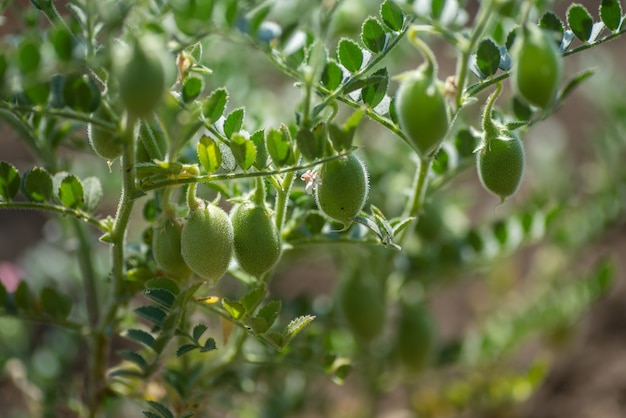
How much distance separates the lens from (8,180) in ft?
2.99

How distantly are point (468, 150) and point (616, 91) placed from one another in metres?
1.29

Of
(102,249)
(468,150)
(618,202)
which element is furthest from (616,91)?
(102,249)

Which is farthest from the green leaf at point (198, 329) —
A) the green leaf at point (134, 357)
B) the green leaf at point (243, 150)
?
the green leaf at point (243, 150)

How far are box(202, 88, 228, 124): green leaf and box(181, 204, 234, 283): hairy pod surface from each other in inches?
3.9

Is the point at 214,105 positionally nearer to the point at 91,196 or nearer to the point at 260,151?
the point at 260,151

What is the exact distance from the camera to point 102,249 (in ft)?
6.27

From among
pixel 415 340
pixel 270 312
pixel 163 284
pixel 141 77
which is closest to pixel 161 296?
pixel 163 284

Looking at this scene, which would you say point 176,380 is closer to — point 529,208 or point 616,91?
point 529,208

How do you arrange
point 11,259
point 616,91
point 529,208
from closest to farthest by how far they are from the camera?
point 529,208
point 616,91
point 11,259

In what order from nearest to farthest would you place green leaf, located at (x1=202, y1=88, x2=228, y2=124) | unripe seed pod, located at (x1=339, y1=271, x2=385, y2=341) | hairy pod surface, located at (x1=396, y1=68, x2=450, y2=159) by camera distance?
1. hairy pod surface, located at (x1=396, y1=68, x2=450, y2=159)
2. green leaf, located at (x1=202, y1=88, x2=228, y2=124)
3. unripe seed pod, located at (x1=339, y1=271, x2=385, y2=341)

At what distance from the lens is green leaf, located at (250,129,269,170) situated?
859mm

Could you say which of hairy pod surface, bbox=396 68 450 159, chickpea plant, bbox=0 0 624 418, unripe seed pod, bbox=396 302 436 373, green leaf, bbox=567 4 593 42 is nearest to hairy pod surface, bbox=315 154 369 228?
chickpea plant, bbox=0 0 624 418

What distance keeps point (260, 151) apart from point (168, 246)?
16 cm

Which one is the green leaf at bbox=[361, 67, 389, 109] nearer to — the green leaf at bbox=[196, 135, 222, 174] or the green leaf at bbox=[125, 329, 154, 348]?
the green leaf at bbox=[196, 135, 222, 174]
